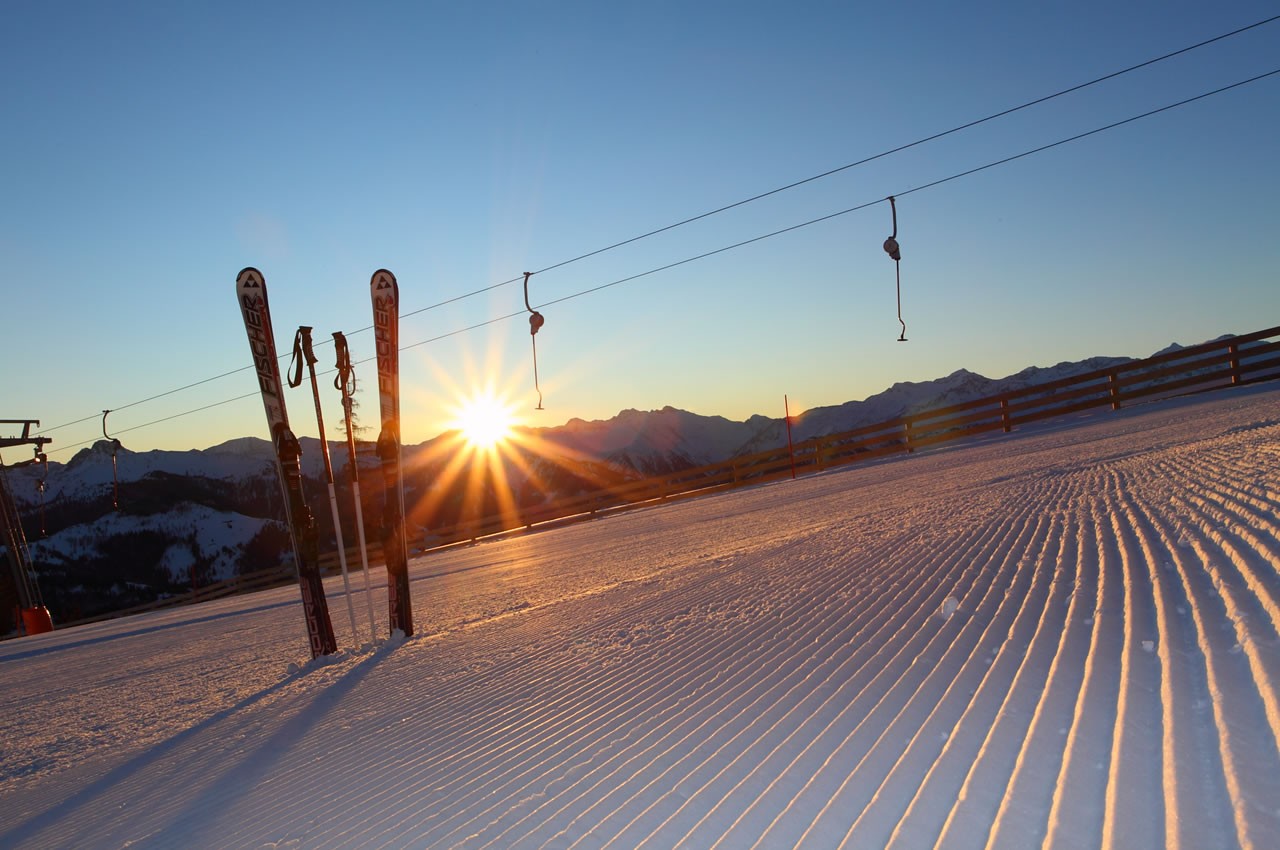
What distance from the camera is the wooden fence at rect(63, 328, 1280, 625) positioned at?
2419 cm

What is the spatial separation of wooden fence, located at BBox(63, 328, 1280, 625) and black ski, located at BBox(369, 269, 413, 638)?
19.7 meters

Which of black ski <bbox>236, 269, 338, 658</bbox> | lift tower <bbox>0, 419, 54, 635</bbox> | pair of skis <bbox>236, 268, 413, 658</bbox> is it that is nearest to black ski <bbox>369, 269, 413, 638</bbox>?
pair of skis <bbox>236, 268, 413, 658</bbox>

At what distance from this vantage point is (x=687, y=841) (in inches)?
119

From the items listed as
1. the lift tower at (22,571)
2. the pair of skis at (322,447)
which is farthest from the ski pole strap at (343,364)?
the lift tower at (22,571)

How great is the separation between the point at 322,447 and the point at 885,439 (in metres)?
22.6

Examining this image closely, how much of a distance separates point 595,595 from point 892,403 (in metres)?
A: 71.4

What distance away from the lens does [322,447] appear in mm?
9344

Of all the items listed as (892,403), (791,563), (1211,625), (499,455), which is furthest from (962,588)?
(892,403)

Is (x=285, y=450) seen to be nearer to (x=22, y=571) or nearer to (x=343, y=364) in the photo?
(x=343, y=364)

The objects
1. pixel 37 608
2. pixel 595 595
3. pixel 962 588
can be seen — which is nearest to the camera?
pixel 962 588

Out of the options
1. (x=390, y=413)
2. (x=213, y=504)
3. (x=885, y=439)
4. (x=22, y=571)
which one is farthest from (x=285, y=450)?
(x=213, y=504)

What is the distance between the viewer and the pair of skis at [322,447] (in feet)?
30.7

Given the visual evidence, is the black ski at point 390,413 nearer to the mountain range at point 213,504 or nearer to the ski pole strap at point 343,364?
the ski pole strap at point 343,364

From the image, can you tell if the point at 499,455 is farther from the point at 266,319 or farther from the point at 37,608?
the point at 266,319
